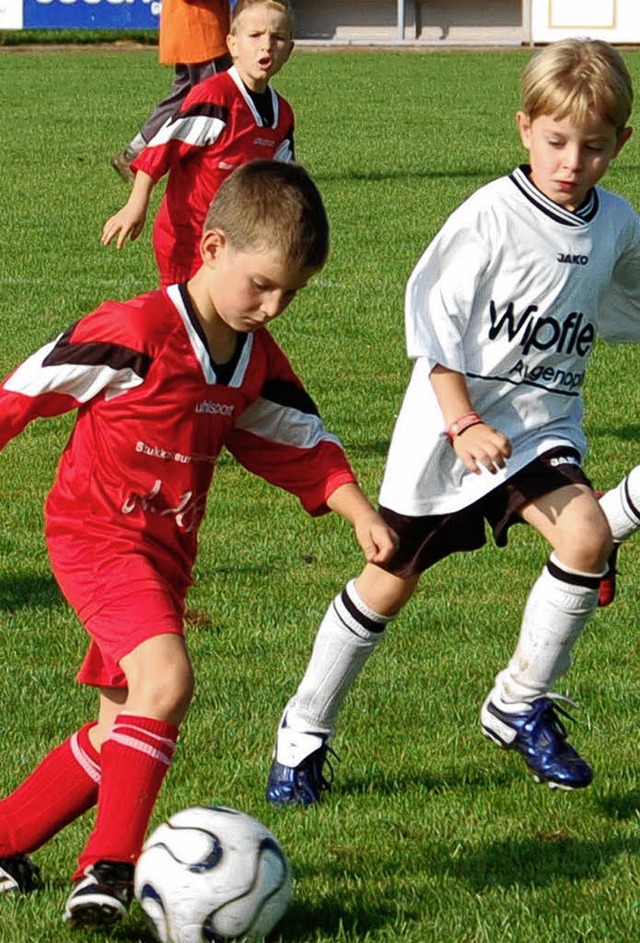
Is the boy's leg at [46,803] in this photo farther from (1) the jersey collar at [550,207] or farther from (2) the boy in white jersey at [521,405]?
(1) the jersey collar at [550,207]

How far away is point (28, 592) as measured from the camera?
6.07m

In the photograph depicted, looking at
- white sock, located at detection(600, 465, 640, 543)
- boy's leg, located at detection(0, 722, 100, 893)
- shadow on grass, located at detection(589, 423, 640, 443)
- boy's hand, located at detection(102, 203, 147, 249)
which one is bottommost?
shadow on grass, located at detection(589, 423, 640, 443)

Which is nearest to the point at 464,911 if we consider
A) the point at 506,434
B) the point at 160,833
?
the point at 160,833

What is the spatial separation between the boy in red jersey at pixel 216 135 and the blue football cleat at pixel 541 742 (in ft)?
11.2

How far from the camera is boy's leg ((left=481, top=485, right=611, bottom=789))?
13.8ft

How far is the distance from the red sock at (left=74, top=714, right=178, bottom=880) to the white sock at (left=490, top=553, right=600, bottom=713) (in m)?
1.16

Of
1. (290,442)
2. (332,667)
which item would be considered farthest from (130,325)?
(332,667)

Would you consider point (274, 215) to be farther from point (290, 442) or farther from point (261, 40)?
point (261, 40)

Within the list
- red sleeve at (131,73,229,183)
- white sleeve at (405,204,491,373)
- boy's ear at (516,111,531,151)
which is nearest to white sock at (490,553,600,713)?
white sleeve at (405,204,491,373)

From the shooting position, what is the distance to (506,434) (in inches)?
172

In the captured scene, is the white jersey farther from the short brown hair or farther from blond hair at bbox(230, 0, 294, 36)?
blond hair at bbox(230, 0, 294, 36)

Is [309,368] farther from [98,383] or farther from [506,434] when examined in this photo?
[98,383]

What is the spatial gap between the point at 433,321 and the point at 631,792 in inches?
48.0

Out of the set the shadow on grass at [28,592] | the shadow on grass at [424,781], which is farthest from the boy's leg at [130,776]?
the shadow on grass at [28,592]
